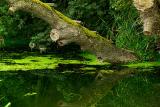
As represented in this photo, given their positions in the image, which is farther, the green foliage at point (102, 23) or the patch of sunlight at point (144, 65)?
the green foliage at point (102, 23)

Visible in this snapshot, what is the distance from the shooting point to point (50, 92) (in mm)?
6980

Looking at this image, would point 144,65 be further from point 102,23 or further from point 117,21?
point 102,23

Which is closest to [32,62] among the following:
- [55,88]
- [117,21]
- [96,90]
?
[55,88]

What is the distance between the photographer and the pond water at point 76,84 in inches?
242

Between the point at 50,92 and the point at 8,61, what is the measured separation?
301 centimetres

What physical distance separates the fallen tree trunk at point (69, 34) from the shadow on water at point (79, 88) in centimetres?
59

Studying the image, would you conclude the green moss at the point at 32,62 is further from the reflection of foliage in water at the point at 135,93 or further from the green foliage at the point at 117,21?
the reflection of foliage in water at the point at 135,93

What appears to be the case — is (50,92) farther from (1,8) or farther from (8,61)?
(1,8)

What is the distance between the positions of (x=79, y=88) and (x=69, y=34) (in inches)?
56.8

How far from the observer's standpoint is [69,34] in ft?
26.9

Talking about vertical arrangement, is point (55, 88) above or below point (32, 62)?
below

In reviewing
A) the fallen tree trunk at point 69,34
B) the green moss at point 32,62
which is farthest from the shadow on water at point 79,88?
the fallen tree trunk at point 69,34

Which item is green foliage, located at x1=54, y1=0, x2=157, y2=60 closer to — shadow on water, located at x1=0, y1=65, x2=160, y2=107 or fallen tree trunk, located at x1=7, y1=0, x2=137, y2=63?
fallen tree trunk, located at x1=7, y1=0, x2=137, y2=63

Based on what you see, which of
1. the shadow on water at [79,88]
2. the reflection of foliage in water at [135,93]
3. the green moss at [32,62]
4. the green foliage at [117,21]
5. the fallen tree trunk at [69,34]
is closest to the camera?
the reflection of foliage in water at [135,93]
